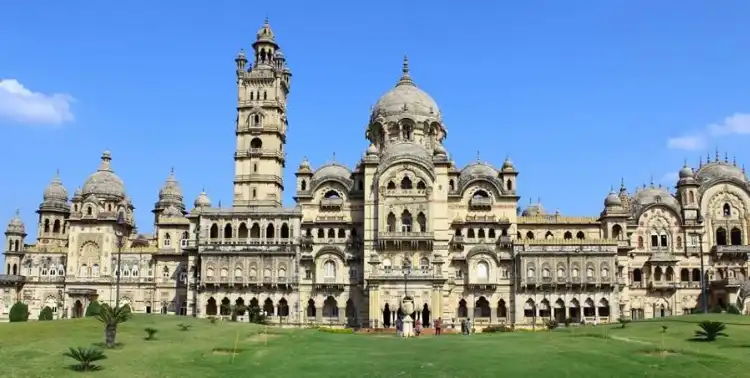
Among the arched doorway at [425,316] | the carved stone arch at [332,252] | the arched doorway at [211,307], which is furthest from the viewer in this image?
the arched doorway at [211,307]

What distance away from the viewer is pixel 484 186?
67.1 metres

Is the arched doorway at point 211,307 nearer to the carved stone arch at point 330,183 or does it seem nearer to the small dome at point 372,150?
the carved stone arch at point 330,183

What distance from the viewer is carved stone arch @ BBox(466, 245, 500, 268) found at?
6388cm

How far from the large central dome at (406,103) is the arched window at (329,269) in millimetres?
15986

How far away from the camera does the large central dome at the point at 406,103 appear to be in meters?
72.2

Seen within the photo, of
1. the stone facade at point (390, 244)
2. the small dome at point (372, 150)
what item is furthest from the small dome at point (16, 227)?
the small dome at point (372, 150)

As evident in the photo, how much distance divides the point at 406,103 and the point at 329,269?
1813cm

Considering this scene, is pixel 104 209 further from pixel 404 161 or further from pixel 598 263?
pixel 598 263

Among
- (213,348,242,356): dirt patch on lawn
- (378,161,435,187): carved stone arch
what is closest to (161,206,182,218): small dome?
(378,161,435,187): carved stone arch

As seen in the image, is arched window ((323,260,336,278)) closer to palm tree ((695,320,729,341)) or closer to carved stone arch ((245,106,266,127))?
carved stone arch ((245,106,266,127))

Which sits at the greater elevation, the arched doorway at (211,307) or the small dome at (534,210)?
the small dome at (534,210)

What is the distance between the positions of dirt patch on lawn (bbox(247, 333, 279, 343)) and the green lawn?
50 millimetres

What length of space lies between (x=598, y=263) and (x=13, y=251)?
Result: 54966mm

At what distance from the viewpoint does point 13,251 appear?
74.6 m
